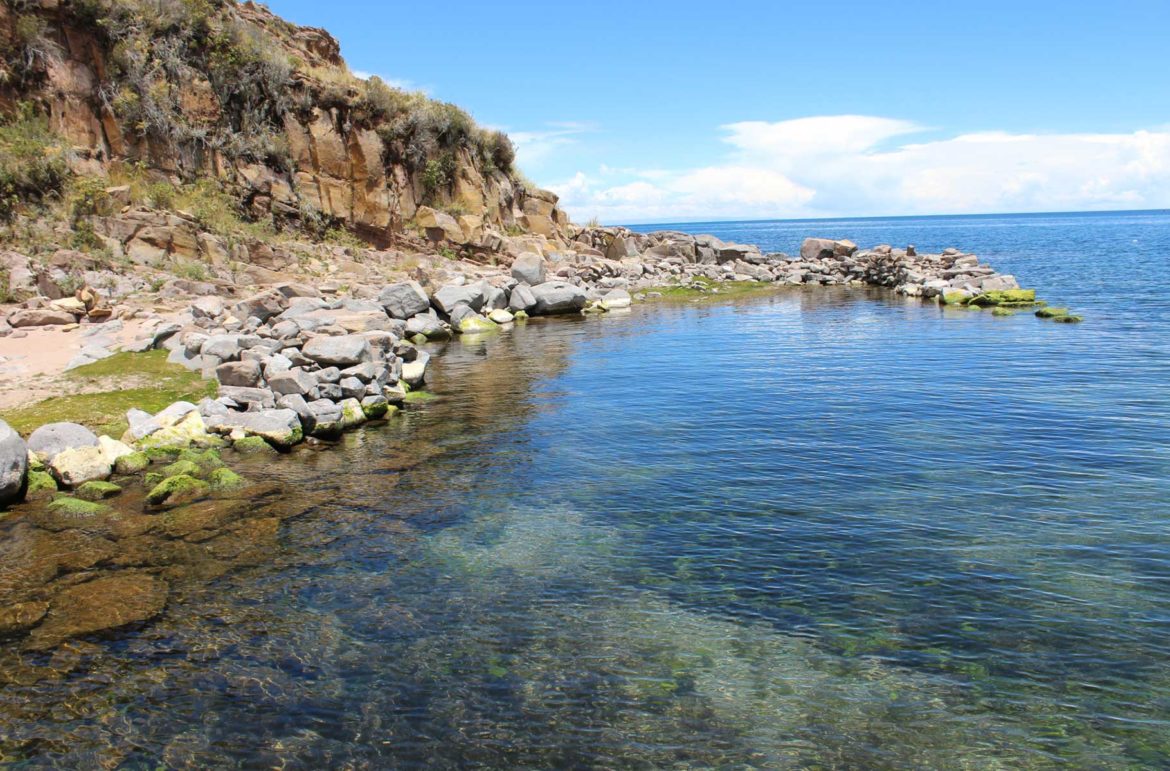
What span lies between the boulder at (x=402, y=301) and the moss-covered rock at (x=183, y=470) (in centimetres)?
1845

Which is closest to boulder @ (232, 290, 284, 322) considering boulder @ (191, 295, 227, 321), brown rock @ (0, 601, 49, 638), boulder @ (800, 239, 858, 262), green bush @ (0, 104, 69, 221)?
boulder @ (191, 295, 227, 321)

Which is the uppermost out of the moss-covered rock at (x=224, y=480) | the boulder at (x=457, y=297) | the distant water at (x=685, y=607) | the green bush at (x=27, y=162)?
the green bush at (x=27, y=162)

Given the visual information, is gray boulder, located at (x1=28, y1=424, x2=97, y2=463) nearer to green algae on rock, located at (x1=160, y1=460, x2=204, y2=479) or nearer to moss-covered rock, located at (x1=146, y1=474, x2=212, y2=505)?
green algae on rock, located at (x1=160, y1=460, x2=204, y2=479)

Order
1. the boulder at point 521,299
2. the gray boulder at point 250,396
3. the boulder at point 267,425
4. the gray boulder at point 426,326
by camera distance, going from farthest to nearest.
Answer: the boulder at point 521,299, the gray boulder at point 426,326, the gray boulder at point 250,396, the boulder at point 267,425

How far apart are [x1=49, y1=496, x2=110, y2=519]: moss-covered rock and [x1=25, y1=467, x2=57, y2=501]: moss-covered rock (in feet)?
1.81

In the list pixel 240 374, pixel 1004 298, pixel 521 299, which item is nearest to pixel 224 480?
pixel 240 374

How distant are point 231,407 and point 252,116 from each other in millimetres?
28357

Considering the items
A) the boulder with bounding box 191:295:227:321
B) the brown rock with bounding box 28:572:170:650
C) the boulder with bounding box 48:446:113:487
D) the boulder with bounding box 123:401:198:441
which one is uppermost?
the boulder with bounding box 191:295:227:321

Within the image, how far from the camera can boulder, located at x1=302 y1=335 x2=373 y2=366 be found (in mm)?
20172

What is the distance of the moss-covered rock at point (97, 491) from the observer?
44.2 feet

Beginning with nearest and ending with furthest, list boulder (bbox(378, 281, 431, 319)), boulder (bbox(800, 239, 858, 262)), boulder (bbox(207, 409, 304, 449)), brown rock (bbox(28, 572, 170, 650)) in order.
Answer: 1. brown rock (bbox(28, 572, 170, 650))
2. boulder (bbox(207, 409, 304, 449))
3. boulder (bbox(378, 281, 431, 319))
4. boulder (bbox(800, 239, 858, 262))

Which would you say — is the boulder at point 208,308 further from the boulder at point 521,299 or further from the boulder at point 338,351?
the boulder at point 521,299

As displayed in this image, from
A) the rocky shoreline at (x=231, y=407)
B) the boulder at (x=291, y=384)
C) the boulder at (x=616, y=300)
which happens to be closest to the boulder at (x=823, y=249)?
the rocky shoreline at (x=231, y=407)

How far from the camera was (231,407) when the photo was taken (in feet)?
58.2
